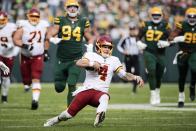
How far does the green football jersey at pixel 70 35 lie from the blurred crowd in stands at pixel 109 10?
36.3 ft

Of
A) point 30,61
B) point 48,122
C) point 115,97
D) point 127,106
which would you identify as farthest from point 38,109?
point 115,97

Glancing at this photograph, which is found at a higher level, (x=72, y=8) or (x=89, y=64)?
(x=72, y=8)

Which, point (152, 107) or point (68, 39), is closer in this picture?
point (68, 39)

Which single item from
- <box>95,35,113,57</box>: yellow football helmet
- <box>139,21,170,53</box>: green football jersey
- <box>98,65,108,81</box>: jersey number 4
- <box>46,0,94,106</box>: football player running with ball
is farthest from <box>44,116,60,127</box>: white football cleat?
<box>139,21,170,53</box>: green football jersey

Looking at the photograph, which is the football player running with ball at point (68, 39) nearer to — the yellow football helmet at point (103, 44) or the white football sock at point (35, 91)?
the white football sock at point (35, 91)

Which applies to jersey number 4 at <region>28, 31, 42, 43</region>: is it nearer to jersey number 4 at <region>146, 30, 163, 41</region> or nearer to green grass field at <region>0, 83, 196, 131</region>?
green grass field at <region>0, 83, 196, 131</region>

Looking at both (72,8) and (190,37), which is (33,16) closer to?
(72,8)

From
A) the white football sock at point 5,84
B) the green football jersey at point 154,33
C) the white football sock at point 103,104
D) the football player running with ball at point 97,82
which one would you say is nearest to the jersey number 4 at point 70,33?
the football player running with ball at point 97,82

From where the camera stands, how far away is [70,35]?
1388 centimetres

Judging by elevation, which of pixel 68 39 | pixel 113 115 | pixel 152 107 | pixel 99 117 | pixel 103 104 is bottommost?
pixel 152 107

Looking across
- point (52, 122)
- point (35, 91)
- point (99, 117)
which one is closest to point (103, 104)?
point (99, 117)

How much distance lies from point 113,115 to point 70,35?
168cm

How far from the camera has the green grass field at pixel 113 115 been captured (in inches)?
447

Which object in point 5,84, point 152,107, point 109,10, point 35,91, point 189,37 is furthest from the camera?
point 109,10
